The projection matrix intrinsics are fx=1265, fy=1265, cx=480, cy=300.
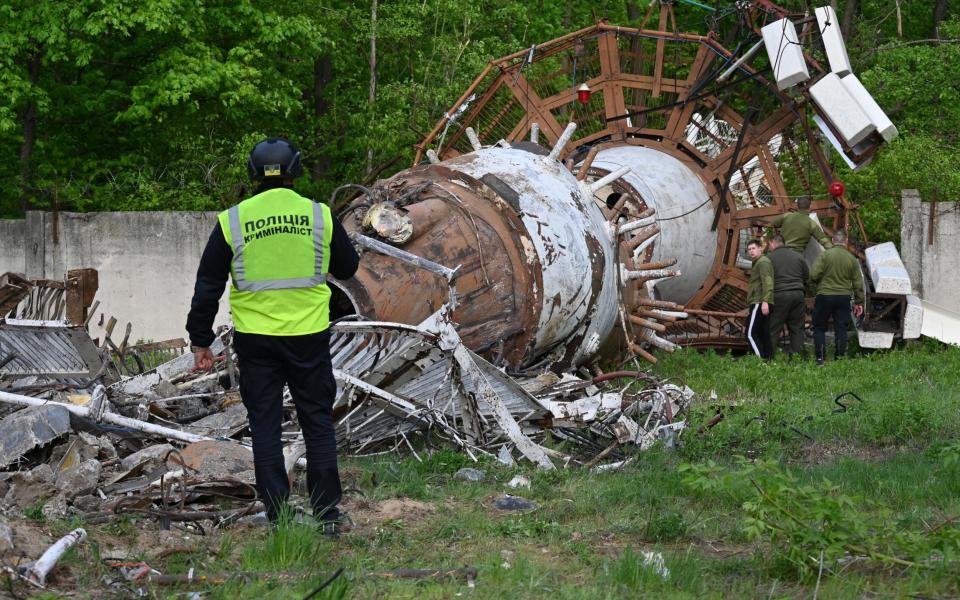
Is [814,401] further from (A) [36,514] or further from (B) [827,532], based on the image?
(A) [36,514]

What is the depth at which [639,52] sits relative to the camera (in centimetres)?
1567

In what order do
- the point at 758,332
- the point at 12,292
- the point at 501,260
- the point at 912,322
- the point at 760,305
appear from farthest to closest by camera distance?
the point at 912,322
the point at 758,332
the point at 760,305
the point at 501,260
the point at 12,292

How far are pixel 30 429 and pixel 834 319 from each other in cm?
975

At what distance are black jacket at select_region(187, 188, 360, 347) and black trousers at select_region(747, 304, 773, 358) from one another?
908cm

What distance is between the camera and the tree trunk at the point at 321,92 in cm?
2183

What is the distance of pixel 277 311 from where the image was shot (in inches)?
219

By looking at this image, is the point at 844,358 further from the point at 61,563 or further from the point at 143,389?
the point at 61,563

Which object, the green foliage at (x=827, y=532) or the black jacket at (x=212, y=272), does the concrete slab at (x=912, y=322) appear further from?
the black jacket at (x=212, y=272)

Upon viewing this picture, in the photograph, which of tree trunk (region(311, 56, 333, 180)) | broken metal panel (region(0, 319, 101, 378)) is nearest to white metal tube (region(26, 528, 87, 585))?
broken metal panel (region(0, 319, 101, 378))

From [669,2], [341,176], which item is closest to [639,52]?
[669,2]

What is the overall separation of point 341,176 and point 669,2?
776 centimetres

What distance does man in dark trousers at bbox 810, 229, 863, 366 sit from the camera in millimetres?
14023

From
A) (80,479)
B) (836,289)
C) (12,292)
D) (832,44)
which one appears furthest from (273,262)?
(832,44)

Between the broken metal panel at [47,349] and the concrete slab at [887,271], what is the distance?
9379 millimetres
